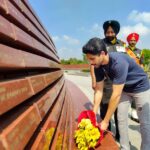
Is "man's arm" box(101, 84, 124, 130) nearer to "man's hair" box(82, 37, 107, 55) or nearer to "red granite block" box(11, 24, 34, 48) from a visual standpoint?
"man's hair" box(82, 37, 107, 55)

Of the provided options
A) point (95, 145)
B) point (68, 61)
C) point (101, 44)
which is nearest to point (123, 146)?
point (95, 145)

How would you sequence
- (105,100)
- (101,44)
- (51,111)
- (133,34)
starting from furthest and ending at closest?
(133,34) < (105,100) < (101,44) < (51,111)

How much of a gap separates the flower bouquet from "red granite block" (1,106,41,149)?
1.19m

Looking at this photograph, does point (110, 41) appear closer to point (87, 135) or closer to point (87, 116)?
point (87, 116)

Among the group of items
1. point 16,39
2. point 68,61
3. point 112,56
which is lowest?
point 68,61

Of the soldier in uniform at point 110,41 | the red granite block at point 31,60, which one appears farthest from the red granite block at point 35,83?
the soldier in uniform at point 110,41

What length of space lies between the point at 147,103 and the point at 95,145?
1.12 metres

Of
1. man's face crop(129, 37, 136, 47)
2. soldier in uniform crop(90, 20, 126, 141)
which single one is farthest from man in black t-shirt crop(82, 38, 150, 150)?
man's face crop(129, 37, 136, 47)

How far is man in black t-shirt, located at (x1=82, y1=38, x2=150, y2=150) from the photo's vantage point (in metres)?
3.13

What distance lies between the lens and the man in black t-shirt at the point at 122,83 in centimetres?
313

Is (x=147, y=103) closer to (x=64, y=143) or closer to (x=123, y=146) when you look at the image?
(x=123, y=146)

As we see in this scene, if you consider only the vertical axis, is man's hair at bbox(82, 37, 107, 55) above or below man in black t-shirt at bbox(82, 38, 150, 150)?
above

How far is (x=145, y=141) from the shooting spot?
12.6 feet

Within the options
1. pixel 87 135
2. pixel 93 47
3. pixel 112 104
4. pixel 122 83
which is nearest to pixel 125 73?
pixel 122 83
